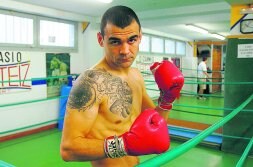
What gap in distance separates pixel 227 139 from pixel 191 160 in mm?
706

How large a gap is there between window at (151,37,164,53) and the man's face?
7.33 m

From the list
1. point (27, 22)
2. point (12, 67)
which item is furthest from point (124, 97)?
point (27, 22)

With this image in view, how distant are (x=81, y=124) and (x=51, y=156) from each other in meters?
2.63

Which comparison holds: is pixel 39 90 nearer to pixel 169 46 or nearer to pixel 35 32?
pixel 35 32

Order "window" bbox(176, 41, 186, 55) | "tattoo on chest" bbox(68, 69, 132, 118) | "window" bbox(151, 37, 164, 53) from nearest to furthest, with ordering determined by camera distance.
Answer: "tattoo on chest" bbox(68, 69, 132, 118), "window" bbox(151, 37, 164, 53), "window" bbox(176, 41, 186, 55)

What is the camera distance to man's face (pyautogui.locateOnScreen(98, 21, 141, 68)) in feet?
3.74

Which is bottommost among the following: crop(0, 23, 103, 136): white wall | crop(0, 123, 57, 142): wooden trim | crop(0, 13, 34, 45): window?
crop(0, 123, 57, 142): wooden trim

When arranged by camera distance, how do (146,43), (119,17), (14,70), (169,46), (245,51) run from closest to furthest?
(119,17) → (245,51) → (14,70) → (146,43) → (169,46)

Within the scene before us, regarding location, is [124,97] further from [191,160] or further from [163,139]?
[191,160]

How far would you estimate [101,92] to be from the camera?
3.87 ft

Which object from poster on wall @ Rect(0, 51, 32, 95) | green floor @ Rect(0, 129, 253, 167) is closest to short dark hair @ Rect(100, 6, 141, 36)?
green floor @ Rect(0, 129, 253, 167)

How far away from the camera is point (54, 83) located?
5094 mm

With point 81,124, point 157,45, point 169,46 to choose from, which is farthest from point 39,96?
point 169,46

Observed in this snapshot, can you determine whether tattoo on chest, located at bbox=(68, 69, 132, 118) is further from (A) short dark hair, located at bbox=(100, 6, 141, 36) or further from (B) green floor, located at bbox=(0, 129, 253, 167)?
(B) green floor, located at bbox=(0, 129, 253, 167)
